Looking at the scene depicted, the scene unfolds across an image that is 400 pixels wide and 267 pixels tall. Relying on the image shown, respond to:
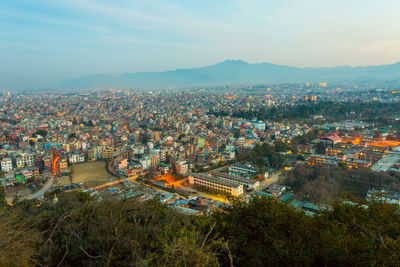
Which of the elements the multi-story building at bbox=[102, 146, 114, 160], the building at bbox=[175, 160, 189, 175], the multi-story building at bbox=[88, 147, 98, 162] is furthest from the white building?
the building at bbox=[175, 160, 189, 175]

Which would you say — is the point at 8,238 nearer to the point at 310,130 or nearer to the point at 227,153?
the point at 227,153

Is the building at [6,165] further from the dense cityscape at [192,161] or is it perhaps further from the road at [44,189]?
the road at [44,189]

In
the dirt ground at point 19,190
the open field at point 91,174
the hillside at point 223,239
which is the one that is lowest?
the open field at point 91,174

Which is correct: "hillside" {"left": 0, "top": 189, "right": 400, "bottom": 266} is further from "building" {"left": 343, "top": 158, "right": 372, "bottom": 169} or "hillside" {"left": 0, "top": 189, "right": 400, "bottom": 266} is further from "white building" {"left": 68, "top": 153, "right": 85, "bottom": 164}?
"white building" {"left": 68, "top": 153, "right": 85, "bottom": 164}

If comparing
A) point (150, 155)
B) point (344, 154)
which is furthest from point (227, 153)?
point (344, 154)

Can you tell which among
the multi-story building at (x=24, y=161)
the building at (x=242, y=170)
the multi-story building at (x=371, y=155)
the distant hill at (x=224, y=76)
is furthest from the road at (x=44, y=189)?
the distant hill at (x=224, y=76)

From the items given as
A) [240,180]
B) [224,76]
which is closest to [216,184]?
[240,180]
